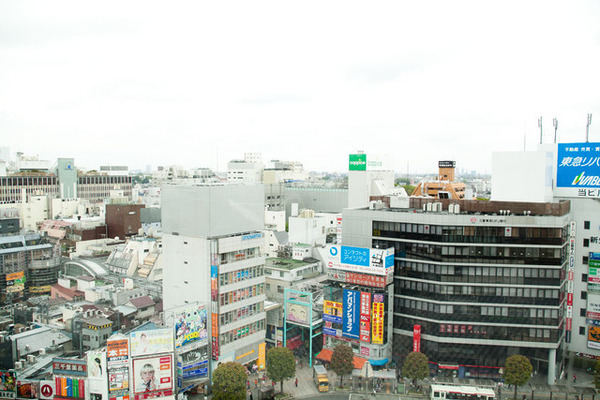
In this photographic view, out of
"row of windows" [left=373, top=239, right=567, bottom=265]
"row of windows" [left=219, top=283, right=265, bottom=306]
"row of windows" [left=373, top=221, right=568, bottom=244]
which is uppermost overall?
"row of windows" [left=373, top=221, right=568, bottom=244]

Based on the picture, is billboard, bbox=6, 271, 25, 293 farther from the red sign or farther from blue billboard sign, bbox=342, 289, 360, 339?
the red sign

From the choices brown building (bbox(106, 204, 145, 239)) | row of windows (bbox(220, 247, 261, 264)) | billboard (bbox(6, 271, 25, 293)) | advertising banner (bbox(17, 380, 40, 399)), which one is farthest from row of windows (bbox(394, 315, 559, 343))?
brown building (bbox(106, 204, 145, 239))

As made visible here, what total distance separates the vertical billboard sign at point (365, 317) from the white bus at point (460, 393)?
8.59 m

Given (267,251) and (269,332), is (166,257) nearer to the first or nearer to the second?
(269,332)

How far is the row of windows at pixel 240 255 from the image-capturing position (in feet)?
149

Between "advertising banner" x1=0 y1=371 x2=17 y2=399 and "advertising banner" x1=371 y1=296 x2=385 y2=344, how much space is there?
1360 inches

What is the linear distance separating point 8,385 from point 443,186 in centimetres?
9421

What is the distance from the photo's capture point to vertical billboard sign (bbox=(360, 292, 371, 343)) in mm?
49469

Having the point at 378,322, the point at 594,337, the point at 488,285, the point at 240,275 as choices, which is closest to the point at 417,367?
the point at 378,322

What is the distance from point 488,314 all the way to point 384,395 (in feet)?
45.3

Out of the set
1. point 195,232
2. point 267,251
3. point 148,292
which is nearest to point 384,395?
point 195,232

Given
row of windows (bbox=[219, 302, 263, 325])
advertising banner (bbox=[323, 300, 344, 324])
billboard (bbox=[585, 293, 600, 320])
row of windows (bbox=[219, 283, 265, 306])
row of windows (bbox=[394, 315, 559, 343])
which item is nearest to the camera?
row of windows (bbox=[219, 283, 265, 306])

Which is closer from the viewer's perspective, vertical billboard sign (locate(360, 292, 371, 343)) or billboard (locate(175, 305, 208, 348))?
billboard (locate(175, 305, 208, 348))

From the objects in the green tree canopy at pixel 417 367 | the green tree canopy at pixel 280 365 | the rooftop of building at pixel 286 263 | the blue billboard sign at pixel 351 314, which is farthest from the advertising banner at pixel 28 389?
the green tree canopy at pixel 417 367
